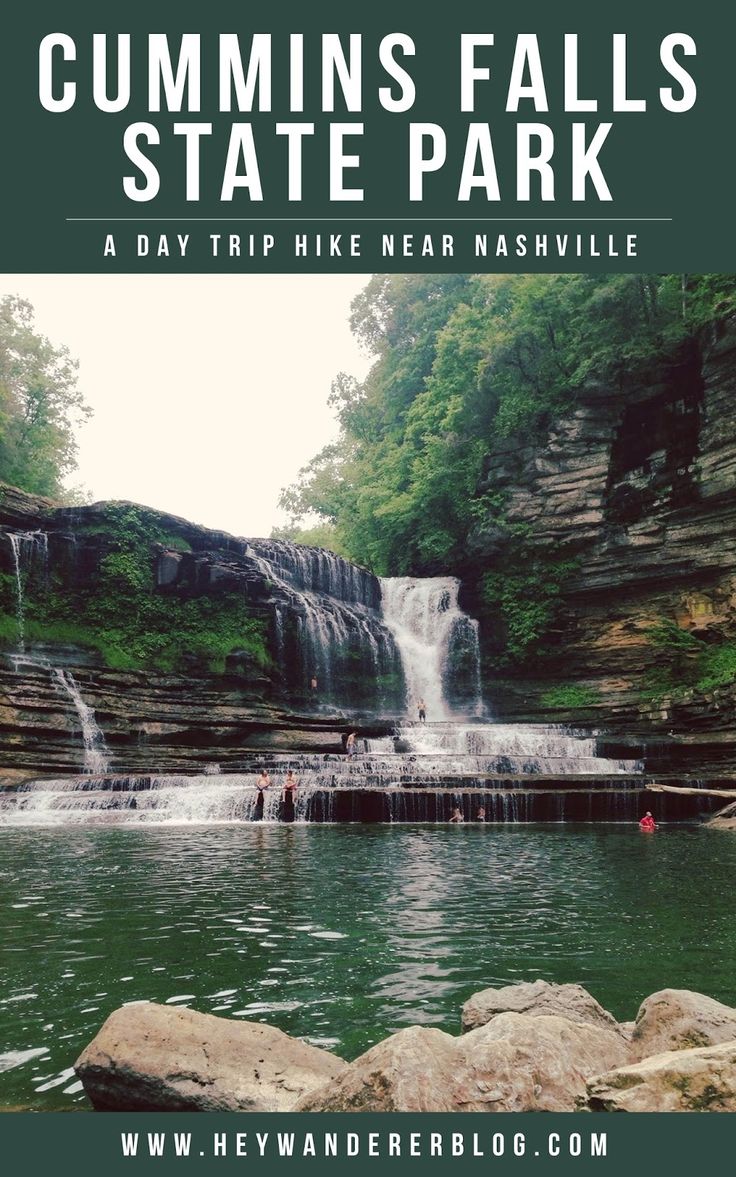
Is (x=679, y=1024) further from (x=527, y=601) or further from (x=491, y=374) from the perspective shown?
(x=491, y=374)

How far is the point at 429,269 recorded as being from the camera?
40.6ft

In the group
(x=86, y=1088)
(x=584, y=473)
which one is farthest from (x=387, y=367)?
(x=86, y=1088)

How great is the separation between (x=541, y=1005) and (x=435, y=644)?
29.9m

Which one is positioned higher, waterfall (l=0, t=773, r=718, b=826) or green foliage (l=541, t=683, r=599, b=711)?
green foliage (l=541, t=683, r=599, b=711)

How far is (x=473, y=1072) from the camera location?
3709 millimetres

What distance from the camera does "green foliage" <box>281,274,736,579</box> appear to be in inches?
1236

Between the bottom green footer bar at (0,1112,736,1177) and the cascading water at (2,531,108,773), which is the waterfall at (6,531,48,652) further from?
the bottom green footer bar at (0,1112,736,1177)

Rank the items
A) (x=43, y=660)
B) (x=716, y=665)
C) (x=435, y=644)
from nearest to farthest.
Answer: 1. (x=716, y=665)
2. (x=43, y=660)
3. (x=435, y=644)

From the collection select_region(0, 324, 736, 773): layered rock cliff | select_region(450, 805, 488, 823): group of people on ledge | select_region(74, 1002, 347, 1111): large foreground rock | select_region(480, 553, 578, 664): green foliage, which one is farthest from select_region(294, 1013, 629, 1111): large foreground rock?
select_region(480, 553, 578, 664): green foliage

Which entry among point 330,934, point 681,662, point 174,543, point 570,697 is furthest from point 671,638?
point 330,934

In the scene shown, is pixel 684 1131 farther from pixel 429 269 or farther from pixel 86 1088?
pixel 429 269

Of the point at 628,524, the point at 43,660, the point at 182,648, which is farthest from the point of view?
the point at 182,648

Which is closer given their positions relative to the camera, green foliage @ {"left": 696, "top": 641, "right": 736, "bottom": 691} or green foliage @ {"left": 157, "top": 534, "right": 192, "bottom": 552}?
green foliage @ {"left": 696, "top": 641, "right": 736, "bottom": 691}

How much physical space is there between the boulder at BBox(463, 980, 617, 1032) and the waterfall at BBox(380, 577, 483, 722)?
28.1m
